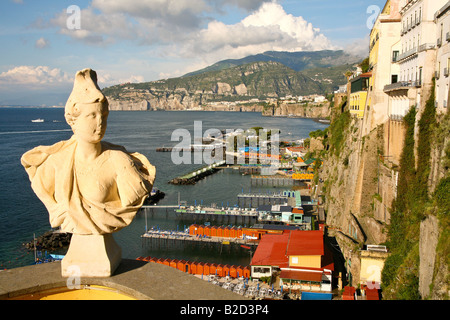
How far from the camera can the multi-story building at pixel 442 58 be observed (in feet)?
37.4

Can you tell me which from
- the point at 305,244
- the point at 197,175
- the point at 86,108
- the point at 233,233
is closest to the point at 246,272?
the point at 305,244

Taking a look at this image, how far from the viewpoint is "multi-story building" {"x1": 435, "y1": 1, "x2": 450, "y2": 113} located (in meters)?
11.4

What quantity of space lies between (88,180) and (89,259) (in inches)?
29.1

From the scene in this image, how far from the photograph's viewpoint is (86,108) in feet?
11.0

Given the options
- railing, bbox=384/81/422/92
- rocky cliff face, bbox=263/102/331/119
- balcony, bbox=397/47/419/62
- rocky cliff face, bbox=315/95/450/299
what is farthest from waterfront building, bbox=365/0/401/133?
rocky cliff face, bbox=263/102/331/119

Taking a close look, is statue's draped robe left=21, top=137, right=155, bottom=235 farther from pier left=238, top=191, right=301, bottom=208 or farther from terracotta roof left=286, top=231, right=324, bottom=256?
pier left=238, top=191, right=301, bottom=208

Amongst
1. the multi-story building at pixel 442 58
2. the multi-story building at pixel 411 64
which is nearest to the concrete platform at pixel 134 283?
the multi-story building at pixel 442 58

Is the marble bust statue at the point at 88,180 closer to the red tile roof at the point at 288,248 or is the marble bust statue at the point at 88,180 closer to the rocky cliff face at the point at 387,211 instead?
the rocky cliff face at the point at 387,211

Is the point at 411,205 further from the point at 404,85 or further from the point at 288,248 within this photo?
the point at 288,248

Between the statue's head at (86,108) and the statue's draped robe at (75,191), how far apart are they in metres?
0.24

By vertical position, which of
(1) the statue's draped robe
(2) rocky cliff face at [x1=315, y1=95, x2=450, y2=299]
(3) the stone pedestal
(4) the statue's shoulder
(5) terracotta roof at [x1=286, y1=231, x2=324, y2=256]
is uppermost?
(4) the statue's shoulder

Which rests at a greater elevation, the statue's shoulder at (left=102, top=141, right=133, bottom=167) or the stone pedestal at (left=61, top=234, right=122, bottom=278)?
the statue's shoulder at (left=102, top=141, right=133, bottom=167)

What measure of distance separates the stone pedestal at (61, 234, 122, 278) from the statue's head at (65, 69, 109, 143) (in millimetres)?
945

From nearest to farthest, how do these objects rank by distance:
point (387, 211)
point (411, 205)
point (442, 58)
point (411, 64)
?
point (442, 58) → point (411, 205) → point (411, 64) → point (387, 211)
